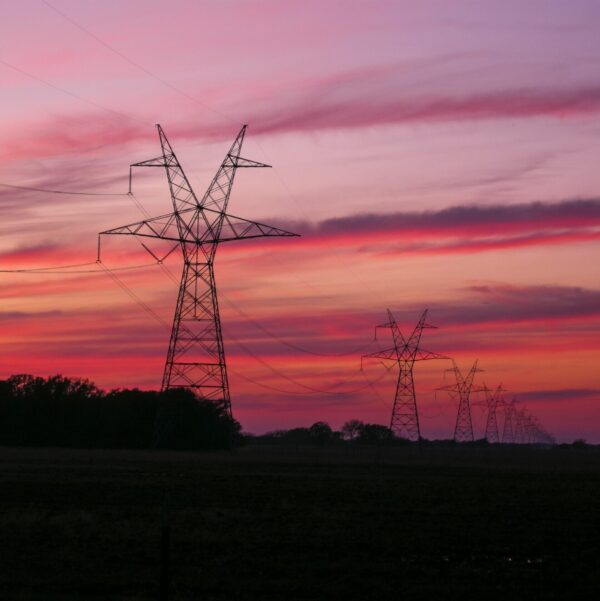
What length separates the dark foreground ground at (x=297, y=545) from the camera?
20.8 m

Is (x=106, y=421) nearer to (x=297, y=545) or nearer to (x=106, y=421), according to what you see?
Answer: (x=106, y=421)

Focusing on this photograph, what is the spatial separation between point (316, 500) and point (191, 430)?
326 feet

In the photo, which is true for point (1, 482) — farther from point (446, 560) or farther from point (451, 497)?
point (446, 560)

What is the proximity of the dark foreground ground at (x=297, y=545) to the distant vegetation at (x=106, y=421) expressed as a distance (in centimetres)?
9192

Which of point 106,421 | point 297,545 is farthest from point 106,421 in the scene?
point 297,545

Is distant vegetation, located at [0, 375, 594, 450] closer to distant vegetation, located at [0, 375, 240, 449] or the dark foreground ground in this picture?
distant vegetation, located at [0, 375, 240, 449]

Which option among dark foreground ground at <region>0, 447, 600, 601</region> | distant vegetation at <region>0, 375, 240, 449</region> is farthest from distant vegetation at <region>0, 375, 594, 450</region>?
dark foreground ground at <region>0, 447, 600, 601</region>

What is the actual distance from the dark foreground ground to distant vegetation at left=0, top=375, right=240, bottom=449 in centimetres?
9192

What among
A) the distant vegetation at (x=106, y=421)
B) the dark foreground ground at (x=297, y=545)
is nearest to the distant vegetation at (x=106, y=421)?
the distant vegetation at (x=106, y=421)

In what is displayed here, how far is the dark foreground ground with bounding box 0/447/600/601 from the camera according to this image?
20.8m

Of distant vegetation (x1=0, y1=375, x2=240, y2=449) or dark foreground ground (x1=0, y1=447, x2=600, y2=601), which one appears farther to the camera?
distant vegetation (x1=0, y1=375, x2=240, y2=449)

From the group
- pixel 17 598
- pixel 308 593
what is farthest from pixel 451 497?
pixel 17 598

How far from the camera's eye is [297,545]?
27.5 m

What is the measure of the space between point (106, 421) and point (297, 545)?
121780 mm
